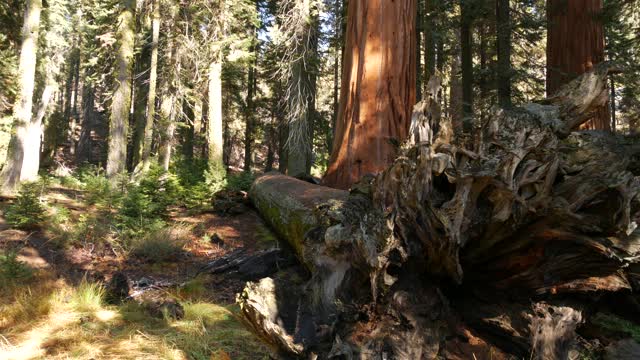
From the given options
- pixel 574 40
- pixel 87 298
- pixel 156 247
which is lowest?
pixel 87 298

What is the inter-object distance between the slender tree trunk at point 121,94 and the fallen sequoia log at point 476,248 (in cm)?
1345

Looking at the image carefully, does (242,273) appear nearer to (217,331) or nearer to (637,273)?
(217,331)

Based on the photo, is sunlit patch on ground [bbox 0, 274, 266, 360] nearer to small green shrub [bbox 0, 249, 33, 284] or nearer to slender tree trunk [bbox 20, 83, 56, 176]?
small green shrub [bbox 0, 249, 33, 284]

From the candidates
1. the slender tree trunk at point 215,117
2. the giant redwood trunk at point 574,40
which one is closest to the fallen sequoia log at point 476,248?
the giant redwood trunk at point 574,40

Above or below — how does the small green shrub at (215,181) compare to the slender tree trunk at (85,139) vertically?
below

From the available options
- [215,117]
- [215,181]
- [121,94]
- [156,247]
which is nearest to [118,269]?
[156,247]

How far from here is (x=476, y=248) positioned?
3.16 metres

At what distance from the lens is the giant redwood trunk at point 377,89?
6.28 metres

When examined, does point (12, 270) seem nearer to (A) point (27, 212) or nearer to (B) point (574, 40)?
(A) point (27, 212)

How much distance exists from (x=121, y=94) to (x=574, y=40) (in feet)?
44.5

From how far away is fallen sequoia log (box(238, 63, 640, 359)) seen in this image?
2.74 m

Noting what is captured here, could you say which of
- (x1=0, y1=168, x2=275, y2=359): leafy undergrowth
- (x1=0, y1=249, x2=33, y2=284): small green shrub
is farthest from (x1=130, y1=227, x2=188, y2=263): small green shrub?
(x1=0, y1=249, x2=33, y2=284): small green shrub

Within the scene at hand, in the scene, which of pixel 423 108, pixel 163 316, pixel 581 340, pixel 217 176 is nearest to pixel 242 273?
Result: pixel 163 316

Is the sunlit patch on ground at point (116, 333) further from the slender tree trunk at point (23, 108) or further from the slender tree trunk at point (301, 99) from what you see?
the slender tree trunk at point (23, 108)
